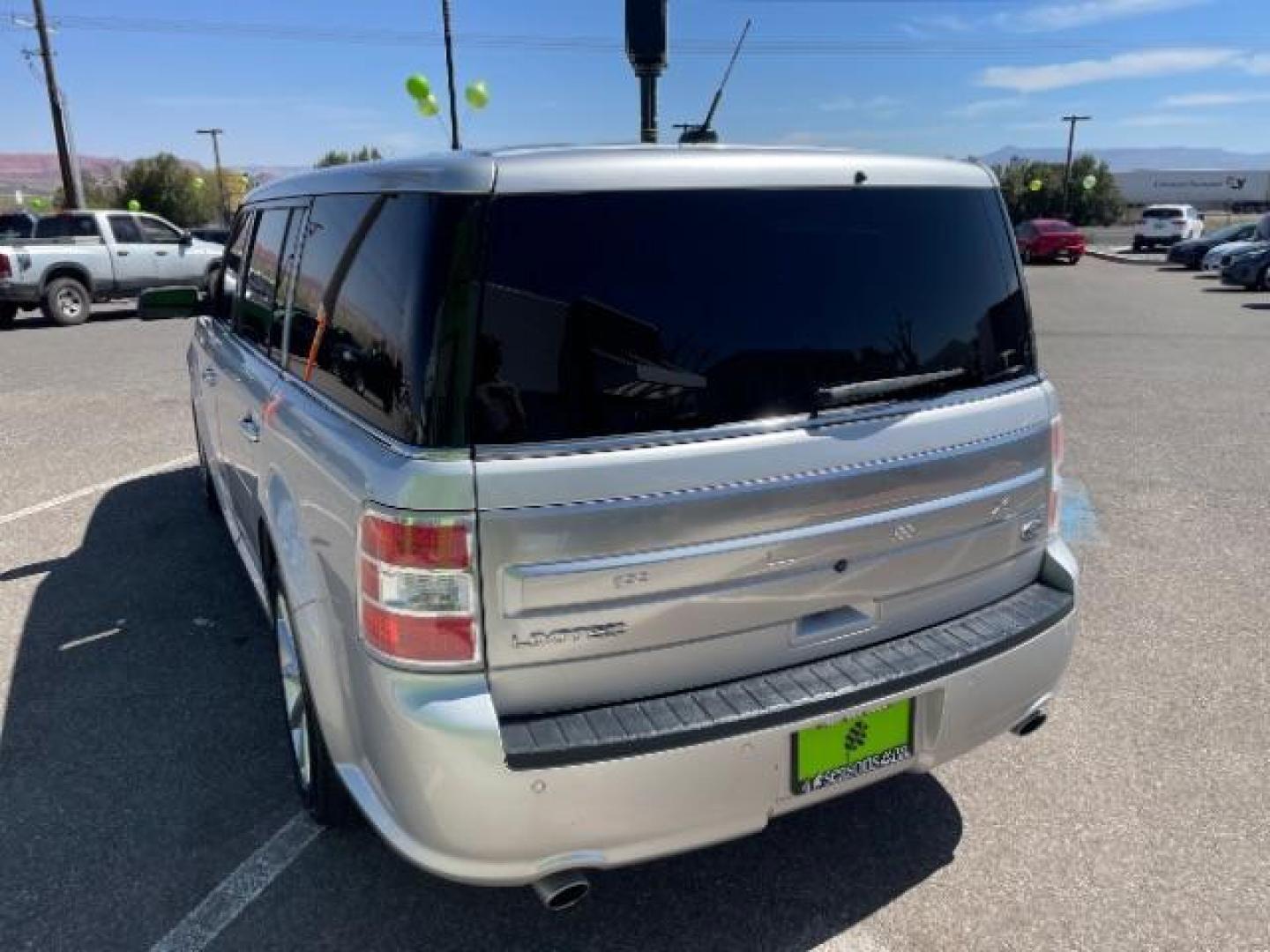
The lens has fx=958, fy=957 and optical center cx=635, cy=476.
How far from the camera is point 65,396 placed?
9555mm

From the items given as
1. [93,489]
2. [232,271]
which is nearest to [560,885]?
[232,271]

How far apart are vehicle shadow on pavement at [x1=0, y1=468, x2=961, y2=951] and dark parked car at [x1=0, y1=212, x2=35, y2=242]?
1534 centimetres

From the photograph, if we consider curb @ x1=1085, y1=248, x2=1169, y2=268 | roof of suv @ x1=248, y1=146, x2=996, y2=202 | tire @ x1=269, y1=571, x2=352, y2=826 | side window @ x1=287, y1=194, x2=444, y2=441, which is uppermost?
roof of suv @ x1=248, y1=146, x2=996, y2=202

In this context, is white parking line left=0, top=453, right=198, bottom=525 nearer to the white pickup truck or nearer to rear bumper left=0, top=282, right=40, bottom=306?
rear bumper left=0, top=282, right=40, bottom=306

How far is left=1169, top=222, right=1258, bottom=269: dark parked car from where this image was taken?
94.4 feet

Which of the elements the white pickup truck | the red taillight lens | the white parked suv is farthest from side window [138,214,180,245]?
the white parked suv

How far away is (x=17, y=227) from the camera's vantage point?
1844cm

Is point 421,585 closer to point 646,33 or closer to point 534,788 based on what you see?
point 534,788

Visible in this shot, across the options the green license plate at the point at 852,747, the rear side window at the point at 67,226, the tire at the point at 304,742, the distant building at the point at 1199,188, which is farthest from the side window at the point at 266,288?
the distant building at the point at 1199,188

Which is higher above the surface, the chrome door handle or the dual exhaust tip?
the chrome door handle

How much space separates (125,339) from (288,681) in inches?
515

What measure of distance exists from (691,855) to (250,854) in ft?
4.13

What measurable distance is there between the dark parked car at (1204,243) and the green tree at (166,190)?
49777mm

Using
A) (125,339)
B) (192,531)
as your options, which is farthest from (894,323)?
(125,339)
